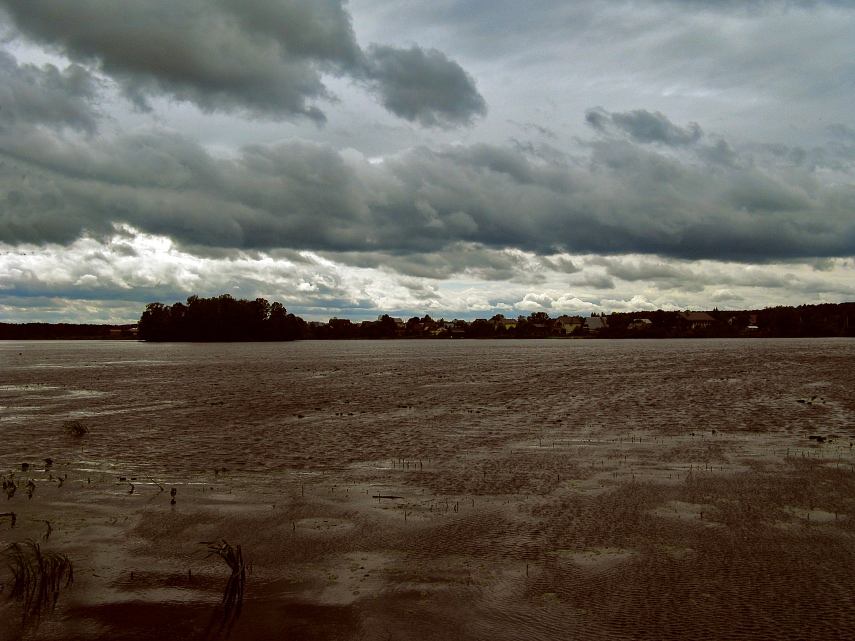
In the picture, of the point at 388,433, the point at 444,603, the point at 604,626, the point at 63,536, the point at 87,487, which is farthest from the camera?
the point at 388,433

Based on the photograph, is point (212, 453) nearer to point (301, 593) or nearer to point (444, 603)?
point (301, 593)

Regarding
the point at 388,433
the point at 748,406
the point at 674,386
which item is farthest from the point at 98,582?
the point at 674,386

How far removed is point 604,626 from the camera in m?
9.32

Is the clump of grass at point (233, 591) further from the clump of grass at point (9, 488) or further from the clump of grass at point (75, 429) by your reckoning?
the clump of grass at point (75, 429)

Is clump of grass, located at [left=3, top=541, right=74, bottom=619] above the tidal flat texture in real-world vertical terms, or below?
above

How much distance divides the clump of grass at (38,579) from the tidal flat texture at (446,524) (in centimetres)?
20

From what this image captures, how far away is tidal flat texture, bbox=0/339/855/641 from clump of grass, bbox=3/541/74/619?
0.64ft

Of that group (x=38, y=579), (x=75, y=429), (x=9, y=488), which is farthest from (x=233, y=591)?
(x=75, y=429)

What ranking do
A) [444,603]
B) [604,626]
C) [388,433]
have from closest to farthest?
[604,626] → [444,603] → [388,433]

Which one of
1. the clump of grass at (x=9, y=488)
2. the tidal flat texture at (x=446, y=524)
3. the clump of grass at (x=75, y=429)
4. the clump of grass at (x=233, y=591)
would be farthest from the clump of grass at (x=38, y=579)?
the clump of grass at (x=75, y=429)

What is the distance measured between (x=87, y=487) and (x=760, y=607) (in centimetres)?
1768

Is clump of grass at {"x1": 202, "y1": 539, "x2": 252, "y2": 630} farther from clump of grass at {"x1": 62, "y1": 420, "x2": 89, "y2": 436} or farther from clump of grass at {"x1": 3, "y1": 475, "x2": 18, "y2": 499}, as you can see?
clump of grass at {"x1": 62, "y1": 420, "x2": 89, "y2": 436}

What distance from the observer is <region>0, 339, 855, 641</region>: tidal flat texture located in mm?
9578

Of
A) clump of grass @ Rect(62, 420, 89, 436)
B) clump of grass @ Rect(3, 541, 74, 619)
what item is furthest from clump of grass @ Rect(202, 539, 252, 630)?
clump of grass @ Rect(62, 420, 89, 436)
